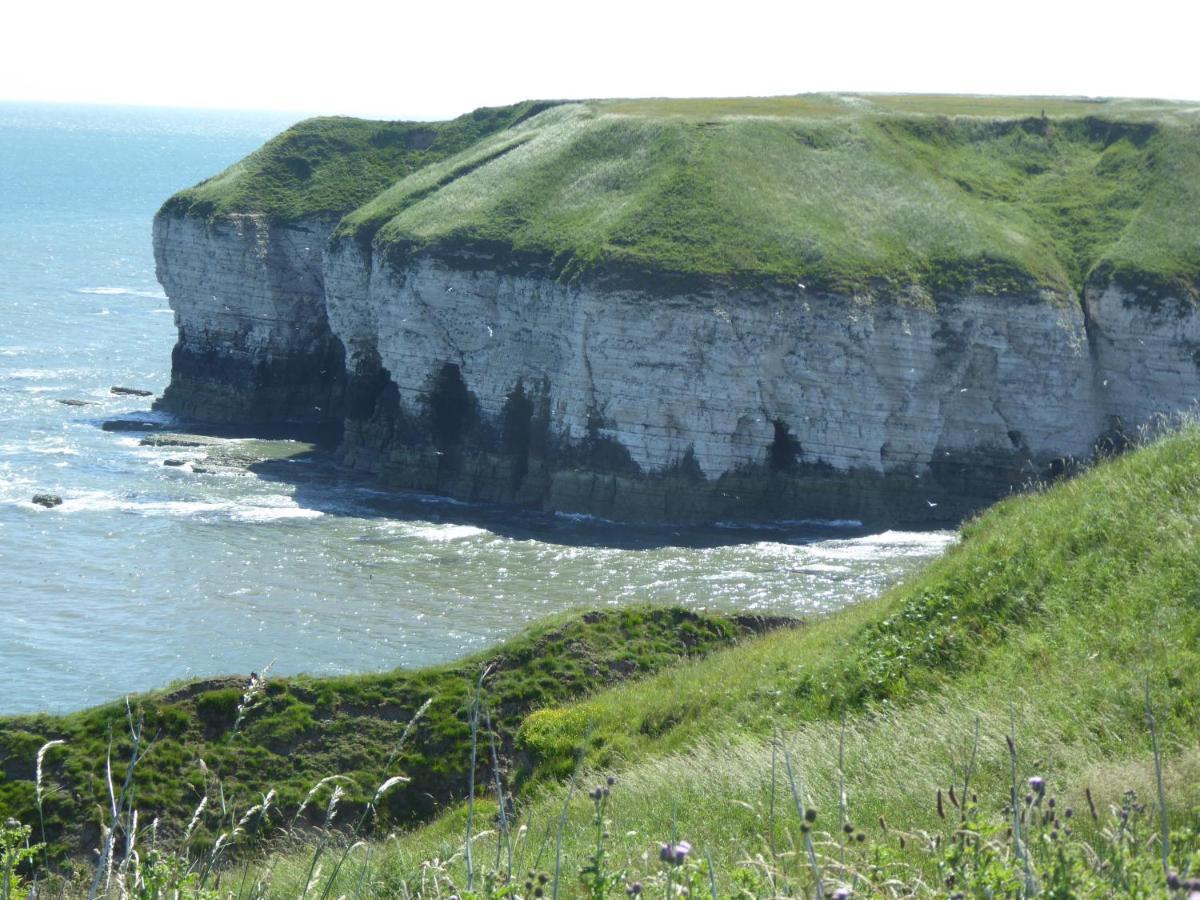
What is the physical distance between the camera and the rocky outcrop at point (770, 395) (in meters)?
49.8

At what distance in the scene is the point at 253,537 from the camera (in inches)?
1848

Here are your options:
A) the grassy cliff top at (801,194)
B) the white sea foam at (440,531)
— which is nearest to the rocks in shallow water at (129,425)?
the grassy cliff top at (801,194)

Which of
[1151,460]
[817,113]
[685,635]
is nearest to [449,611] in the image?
[685,635]

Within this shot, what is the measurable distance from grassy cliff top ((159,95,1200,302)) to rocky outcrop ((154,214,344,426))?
2195 mm

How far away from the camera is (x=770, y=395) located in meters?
50.5

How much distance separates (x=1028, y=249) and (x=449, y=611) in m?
28.9

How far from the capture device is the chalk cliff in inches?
1965

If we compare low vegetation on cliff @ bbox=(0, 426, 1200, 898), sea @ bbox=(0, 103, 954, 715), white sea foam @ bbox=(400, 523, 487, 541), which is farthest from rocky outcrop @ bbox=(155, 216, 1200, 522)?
low vegetation on cliff @ bbox=(0, 426, 1200, 898)

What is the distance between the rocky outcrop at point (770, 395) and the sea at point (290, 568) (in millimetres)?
1948

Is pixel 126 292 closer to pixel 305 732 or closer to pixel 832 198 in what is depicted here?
pixel 832 198

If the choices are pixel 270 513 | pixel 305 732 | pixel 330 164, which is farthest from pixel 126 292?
pixel 305 732

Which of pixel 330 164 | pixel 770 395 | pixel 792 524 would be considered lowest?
pixel 792 524

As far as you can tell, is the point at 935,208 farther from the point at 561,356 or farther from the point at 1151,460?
the point at 1151,460

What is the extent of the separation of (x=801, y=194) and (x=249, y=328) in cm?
2556
